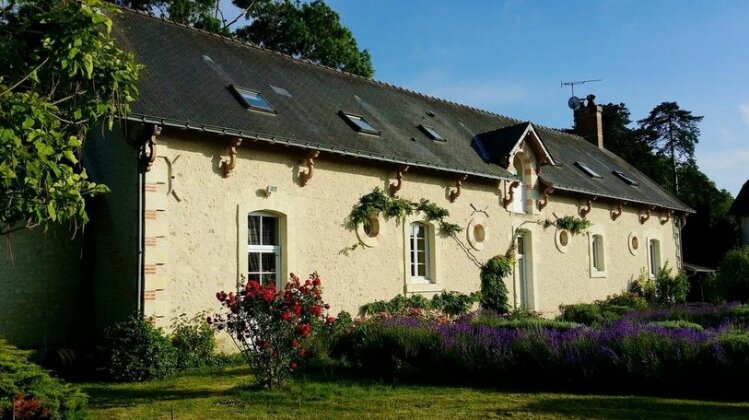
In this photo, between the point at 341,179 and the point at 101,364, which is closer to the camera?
the point at 101,364

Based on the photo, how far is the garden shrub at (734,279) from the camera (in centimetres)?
1967

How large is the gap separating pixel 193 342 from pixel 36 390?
4699mm

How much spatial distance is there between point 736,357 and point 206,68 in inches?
378

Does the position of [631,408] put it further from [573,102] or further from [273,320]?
[573,102]

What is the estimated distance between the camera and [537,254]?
16812 mm

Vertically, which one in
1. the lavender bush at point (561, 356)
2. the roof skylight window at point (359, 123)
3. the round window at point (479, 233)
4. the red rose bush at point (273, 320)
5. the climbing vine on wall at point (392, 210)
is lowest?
→ the lavender bush at point (561, 356)

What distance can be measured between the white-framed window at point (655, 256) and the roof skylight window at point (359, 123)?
12.9m

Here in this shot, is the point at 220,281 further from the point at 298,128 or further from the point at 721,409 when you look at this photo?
the point at 721,409

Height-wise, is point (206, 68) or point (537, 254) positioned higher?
point (206, 68)

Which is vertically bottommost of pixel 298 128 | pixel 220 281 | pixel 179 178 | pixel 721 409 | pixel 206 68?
pixel 721 409

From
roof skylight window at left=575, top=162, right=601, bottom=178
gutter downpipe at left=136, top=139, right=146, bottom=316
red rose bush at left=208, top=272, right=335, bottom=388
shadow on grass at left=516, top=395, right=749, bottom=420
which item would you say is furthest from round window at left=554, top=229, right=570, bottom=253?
gutter downpipe at left=136, top=139, right=146, bottom=316

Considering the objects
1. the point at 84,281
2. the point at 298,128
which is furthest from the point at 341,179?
the point at 84,281

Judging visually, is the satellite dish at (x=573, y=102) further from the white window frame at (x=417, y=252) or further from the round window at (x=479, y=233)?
the white window frame at (x=417, y=252)

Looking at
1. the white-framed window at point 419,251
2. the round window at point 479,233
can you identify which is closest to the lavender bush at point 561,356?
the white-framed window at point 419,251
